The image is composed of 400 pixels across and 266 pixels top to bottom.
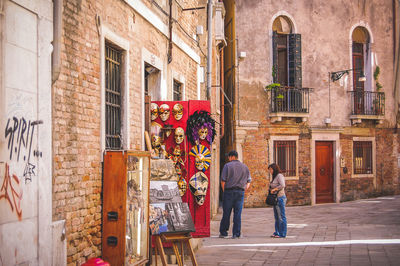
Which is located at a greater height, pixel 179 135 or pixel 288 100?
pixel 288 100

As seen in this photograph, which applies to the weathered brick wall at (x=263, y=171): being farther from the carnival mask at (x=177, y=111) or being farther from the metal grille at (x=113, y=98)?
the metal grille at (x=113, y=98)

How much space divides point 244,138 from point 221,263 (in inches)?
481

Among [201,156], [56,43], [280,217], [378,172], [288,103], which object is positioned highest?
[288,103]

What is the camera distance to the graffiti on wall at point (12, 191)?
14.9 feet

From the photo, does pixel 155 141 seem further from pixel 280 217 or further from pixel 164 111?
pixel 280 217

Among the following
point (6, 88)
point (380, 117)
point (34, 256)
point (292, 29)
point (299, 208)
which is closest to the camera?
point (6, 88)

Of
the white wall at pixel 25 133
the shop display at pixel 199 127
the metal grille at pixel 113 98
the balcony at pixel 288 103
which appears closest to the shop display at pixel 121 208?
the metal grille at pixel 113 98

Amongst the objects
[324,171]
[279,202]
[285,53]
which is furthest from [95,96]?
[324,171]

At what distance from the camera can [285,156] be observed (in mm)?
20984

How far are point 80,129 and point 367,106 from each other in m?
19.2

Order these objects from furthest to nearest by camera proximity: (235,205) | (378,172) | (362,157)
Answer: (378,172) → (362,157) → (235,205)

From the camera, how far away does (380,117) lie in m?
23.1

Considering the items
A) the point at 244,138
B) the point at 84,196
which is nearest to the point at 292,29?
the point at 244,138

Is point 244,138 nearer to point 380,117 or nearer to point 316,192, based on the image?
point 316,192
